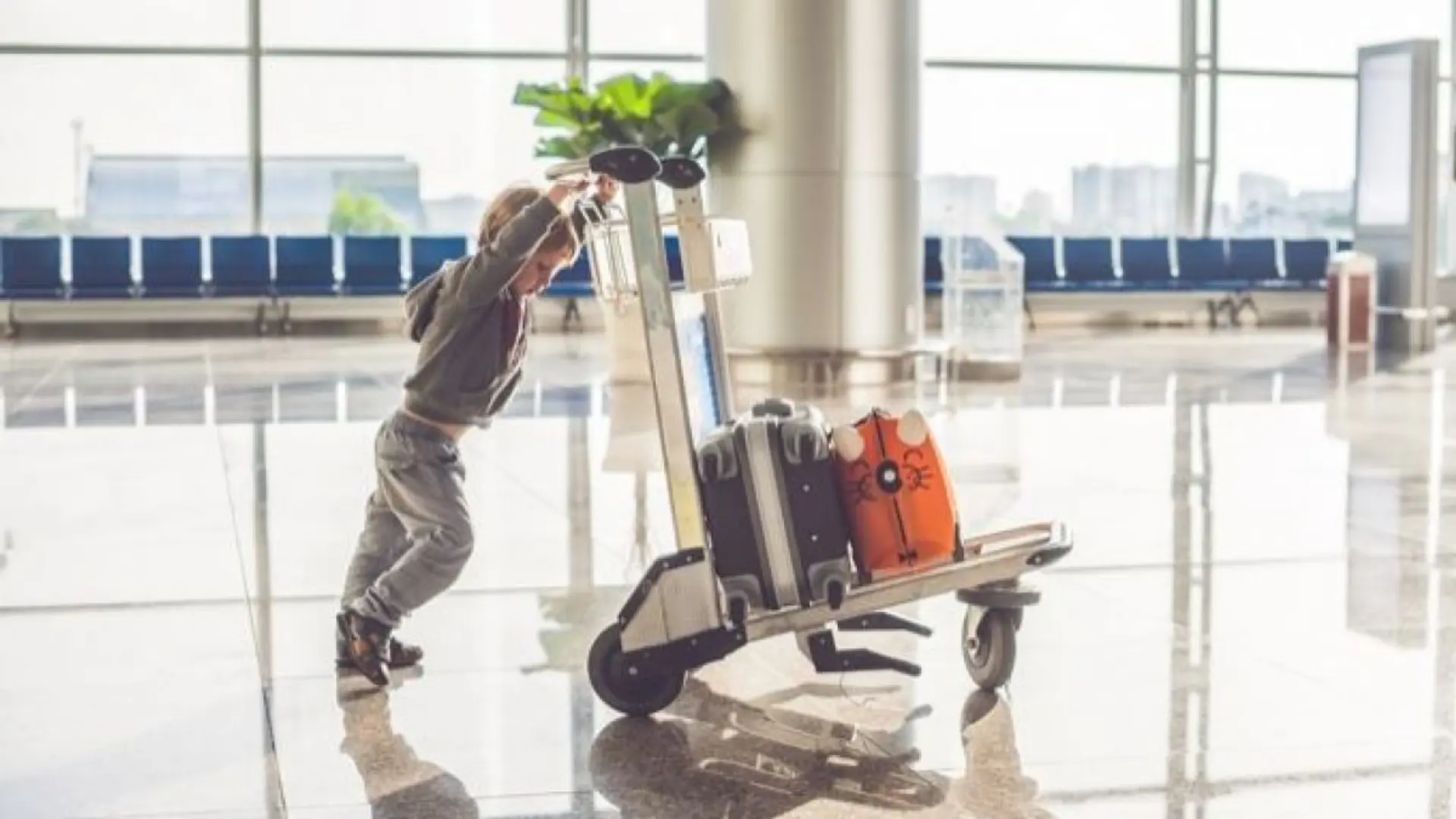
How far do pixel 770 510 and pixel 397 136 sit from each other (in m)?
18.6

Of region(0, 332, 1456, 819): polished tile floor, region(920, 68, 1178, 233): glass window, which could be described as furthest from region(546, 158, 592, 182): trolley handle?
region(920, 68, 1178, 233): glass window

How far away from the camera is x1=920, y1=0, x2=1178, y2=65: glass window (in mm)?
23250

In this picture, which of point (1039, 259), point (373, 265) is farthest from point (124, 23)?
point (1039, 259)

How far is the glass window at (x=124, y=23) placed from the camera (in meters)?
20.9

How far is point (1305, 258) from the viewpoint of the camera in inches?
936

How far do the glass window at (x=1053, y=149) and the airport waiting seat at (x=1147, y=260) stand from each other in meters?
1.24

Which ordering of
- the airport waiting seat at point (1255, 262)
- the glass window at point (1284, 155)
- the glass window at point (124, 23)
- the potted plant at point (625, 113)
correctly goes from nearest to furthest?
the potted plant at point (625, 113)
the glass window at point (124, 23)
the airport waiting seat at point (1255, 262)
the glass window at point (1284, 155)

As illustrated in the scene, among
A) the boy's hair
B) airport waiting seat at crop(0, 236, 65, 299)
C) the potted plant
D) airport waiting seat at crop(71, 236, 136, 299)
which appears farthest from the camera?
airport waiting seat at crop(71, 236, 136, 299)

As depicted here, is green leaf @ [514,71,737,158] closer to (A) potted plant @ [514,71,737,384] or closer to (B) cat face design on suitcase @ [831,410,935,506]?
(A) potted plant @ [514,71,737,384]

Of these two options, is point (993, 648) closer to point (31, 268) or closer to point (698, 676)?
point (698, 676)

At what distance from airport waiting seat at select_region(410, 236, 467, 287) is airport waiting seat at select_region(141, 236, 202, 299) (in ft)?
7.52

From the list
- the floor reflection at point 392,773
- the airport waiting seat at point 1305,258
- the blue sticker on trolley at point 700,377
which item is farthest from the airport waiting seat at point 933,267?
the floor reflection at point 392,773

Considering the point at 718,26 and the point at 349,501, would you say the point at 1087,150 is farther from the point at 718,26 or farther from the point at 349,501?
the point at 349,501

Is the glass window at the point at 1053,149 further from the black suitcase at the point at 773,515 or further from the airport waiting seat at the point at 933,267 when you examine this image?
the black suitcase at the point at 773,515
